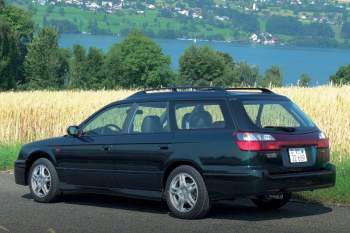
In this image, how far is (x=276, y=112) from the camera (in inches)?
420

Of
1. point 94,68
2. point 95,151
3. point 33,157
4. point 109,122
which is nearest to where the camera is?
point 95,151

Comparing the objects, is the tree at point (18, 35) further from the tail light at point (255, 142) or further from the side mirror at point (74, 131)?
the tail light at point (255, 142)

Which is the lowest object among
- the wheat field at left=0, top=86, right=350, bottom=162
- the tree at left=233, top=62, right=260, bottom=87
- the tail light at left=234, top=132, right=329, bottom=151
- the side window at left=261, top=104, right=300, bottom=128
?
the tree at left=233, top=62, right=260, bottom=87

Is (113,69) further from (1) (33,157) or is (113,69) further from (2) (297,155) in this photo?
(2) (297,155)

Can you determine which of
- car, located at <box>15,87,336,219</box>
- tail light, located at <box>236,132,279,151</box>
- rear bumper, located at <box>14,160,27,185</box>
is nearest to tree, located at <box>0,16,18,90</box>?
rear bumper, located at <box>14,160,27,185</box>

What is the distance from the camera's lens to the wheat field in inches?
774

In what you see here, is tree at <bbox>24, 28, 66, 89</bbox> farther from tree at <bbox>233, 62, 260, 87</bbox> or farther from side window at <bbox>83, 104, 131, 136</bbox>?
side window at <bbox>83, 104, 131, 136</bbox>

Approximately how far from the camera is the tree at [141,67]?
350 feet

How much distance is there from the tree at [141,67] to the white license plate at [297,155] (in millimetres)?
95856

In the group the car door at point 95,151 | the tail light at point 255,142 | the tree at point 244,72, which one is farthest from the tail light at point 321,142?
the tree at point 244,72

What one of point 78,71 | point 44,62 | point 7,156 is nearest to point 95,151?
point 7,156

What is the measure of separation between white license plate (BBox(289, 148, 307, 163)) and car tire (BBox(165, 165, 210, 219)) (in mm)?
1100

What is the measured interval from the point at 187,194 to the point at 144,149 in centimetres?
90

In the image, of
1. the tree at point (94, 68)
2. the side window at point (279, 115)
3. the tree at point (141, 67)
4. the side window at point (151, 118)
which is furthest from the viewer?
the tree at point (141, 67)
